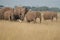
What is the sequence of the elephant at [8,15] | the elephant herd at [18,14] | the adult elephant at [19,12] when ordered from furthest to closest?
the adult elephant at [19,12], the elephant at [8,15], the elephant herd at [18,14]

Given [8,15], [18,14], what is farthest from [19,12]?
[8,15]

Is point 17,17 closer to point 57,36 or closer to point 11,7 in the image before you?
point 11,7

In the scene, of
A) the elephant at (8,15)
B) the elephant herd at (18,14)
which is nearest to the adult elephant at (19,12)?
the elephant herd at (18,14)

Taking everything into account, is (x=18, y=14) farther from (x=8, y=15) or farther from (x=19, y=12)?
(x=8, y=15)

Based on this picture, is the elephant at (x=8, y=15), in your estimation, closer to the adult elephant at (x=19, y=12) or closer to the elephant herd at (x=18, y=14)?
the elephant herd at (x=18, y=14)

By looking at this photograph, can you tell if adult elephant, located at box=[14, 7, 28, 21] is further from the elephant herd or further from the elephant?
the elephant

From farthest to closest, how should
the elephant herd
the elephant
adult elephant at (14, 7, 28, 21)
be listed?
adult elephant at (14, 7, 28, 21)
the elephant
the elephant herd

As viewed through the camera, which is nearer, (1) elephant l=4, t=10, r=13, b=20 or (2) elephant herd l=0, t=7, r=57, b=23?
(2) elephant herd l=0, t=7, r=57, b=23

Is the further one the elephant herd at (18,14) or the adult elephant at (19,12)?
the adult elephant at (19,12)

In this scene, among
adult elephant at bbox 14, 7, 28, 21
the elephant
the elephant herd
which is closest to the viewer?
the elephant herd

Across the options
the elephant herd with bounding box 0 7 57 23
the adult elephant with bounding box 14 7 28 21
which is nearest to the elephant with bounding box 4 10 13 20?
the elephant herd with bounding box 0 7 57 23

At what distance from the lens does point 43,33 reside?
353 centimetres

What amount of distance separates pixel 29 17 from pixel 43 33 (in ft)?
9.14

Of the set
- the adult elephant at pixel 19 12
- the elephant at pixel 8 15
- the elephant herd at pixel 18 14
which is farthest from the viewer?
the adult elephant at pixel 19 12
